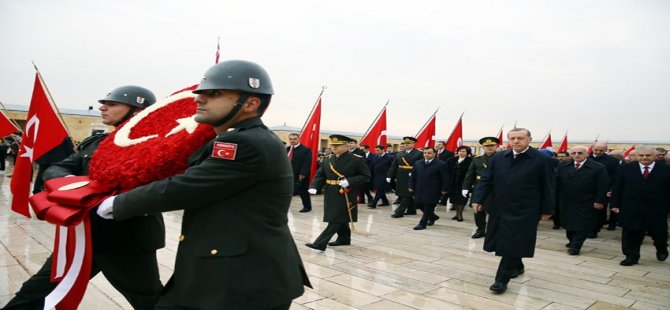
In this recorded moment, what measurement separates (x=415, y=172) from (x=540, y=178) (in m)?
5.32

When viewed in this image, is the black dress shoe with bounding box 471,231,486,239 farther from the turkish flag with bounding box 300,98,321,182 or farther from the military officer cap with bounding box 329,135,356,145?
the turkish flag with bounding box 300,98,321,182

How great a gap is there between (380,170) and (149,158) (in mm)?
12438

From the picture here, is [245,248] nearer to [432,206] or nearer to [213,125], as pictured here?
[213,125]

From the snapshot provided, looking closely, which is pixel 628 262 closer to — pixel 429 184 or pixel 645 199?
pixel 645 199

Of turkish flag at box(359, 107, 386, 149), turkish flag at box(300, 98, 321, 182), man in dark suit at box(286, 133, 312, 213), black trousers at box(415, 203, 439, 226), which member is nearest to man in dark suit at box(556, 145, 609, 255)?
black trousers at box(415, 203, 439, 226)

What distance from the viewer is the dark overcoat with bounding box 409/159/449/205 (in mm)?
9656

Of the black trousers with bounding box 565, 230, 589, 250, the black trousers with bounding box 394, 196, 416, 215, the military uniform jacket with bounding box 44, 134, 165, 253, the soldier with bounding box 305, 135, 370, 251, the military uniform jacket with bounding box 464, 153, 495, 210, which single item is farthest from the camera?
the black trousers with bounding box 394, 196, 416, 215

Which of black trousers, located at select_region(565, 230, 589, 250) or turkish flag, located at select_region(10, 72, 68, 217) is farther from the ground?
turkish flag, located at select_region(10, 72, 68, 217)

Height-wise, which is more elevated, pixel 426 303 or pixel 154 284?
pixel 154 284

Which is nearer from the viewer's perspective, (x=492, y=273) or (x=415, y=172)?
(x=492, y=273)

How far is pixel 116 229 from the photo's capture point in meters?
2.56

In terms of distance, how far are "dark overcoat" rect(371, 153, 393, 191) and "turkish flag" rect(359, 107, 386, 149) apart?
0.73 m

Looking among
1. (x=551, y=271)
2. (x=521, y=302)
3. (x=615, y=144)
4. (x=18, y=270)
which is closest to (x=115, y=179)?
(x=18, y=270)

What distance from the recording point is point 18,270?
4.70m
